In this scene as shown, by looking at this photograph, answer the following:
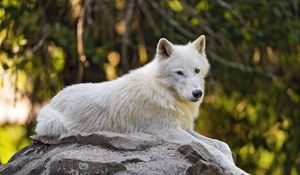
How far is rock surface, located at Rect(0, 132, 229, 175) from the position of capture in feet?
20.3

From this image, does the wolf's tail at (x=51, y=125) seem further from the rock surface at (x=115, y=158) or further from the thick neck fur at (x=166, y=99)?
the thick neck fur at (x=166, y=99)

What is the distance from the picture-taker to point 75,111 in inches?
287

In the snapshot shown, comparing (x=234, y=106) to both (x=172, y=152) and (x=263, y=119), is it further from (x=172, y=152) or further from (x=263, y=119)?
(x=172, y=152)

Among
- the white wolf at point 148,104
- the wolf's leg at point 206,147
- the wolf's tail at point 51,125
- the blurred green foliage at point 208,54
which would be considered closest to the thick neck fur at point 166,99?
the white wolf at point 148,104

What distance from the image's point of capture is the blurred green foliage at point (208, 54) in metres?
11.4

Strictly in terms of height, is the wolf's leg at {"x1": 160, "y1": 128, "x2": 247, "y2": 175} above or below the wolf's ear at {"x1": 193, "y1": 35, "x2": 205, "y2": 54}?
below

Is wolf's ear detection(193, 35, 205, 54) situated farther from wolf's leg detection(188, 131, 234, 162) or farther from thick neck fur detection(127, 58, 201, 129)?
wolf's leg detection(188, 131, 234, 162)

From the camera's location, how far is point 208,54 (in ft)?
39.5

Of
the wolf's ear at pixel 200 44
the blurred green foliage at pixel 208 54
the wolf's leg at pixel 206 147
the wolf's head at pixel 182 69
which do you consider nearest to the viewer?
the wolf's leg at pixel 206 147

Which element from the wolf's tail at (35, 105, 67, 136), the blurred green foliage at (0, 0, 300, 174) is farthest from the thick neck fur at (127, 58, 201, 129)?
the blurred green foliage at (0, 0, 300, 174)

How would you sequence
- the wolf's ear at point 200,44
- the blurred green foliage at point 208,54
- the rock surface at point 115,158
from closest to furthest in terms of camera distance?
the rock surface at point 115,158 → the wolf's ear at point 200,44 → the blurred green foliage at point 208,54

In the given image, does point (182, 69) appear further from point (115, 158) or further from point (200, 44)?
point (115, 158)

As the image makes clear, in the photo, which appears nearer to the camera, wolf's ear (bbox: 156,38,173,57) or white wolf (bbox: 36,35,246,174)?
white wolf (bbox: 36,35,246,174)

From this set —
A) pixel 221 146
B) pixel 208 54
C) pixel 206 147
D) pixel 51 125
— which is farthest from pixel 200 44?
pixel 208 54
